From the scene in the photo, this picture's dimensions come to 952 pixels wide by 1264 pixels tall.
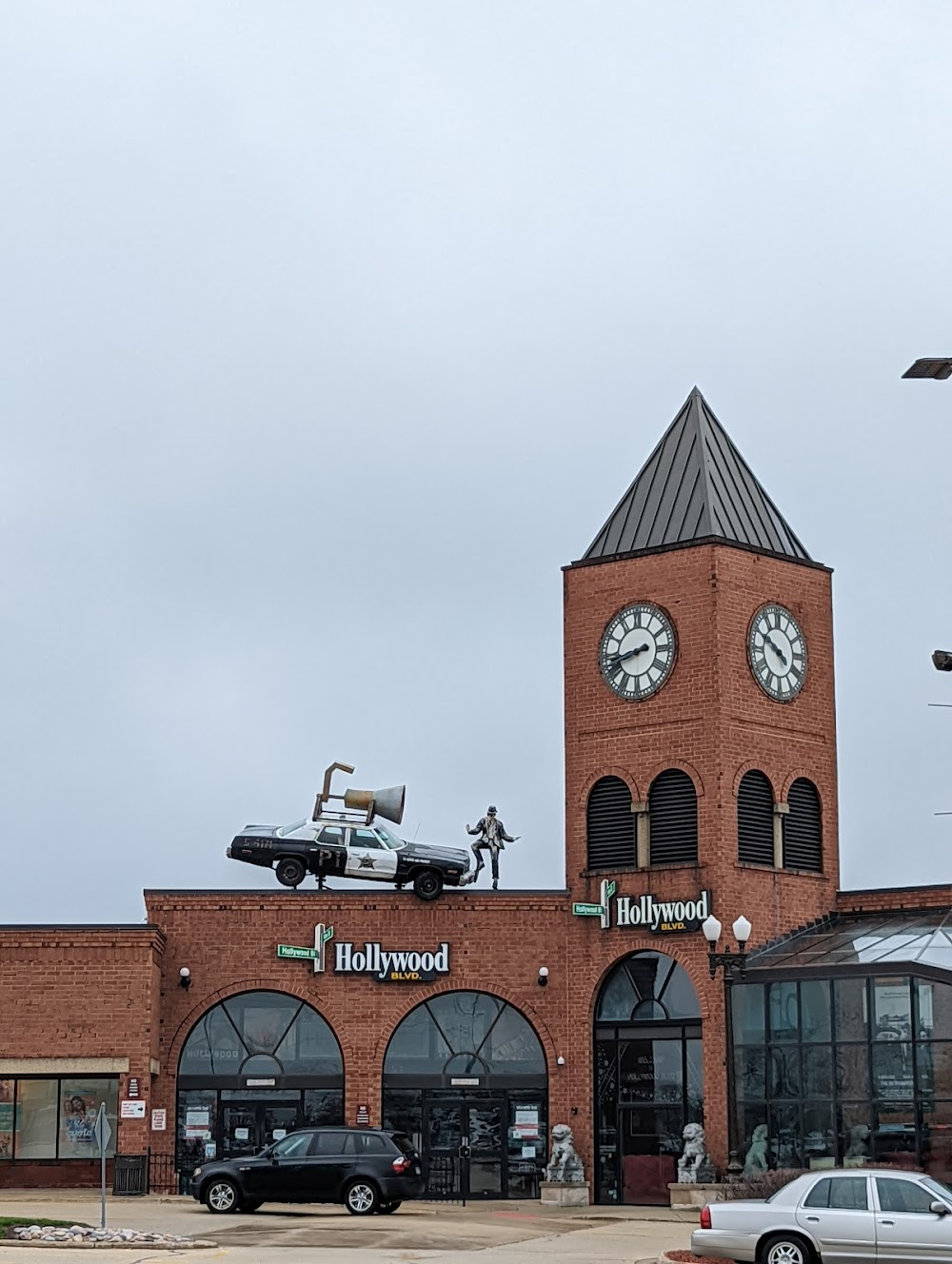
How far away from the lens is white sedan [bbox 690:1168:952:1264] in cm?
2348

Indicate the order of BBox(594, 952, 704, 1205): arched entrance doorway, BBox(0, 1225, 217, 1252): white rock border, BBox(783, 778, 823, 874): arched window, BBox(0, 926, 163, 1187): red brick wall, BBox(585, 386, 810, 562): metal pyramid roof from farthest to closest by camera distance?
BBox(585, 386, 810, 562): metal pyramid roof < BBox(783, 778, 823, 874): arched window < BBox(594, 952, 704, 1205): arched entrance doorway < BBox(0, 926, 163, 1187): red brick wall < BBox(0, 1225, 217, 1252): white rock border

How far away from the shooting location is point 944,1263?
23.3m

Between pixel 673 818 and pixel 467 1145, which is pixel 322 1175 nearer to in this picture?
pixel 467 1145

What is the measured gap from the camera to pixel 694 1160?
123 feet

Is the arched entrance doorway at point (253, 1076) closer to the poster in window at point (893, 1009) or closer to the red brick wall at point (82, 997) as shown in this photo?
the red brick wall at point (82, 997)

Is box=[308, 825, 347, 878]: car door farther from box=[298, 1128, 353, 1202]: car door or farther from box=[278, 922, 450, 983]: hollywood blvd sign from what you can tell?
box=[298, 1128, 353, 1202]: car door

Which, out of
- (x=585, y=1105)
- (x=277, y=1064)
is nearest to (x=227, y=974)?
(x=277, y=1064)

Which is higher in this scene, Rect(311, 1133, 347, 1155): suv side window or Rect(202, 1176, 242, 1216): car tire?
Rect(311, 1133, 347, 1155): suv side window

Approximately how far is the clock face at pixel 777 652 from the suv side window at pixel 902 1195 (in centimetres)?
1818

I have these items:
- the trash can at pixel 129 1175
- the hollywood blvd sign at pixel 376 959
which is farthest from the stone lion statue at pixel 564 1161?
the trash can at pixel 129 1175

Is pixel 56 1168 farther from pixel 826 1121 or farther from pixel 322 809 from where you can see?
pixel 826 1121

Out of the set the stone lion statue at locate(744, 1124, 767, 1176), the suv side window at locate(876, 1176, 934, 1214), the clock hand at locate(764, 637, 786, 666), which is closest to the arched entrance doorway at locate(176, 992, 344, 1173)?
the stone lion statue at locate(744, 1124, 767, 1176)

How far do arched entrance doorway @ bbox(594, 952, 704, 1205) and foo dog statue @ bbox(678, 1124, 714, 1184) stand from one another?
660mm

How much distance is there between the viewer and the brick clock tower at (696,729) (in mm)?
39906
